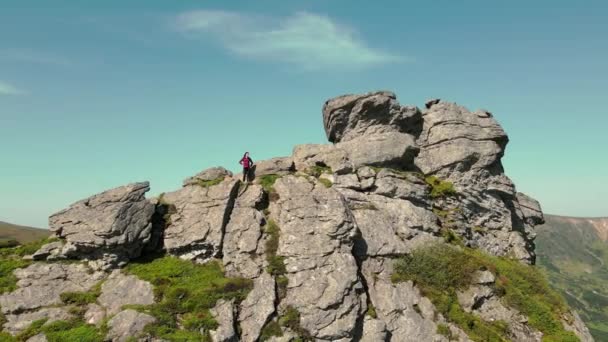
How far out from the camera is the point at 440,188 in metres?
39.4

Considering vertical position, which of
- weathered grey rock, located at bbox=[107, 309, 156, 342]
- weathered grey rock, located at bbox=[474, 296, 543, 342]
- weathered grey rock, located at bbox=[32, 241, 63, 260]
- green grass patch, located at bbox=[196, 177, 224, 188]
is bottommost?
weathered grey rock, located at bbox=[107, 309, 156, 342]

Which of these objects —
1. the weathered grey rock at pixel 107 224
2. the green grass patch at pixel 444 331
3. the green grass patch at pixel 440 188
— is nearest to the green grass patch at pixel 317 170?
the green grass patch at pixel 440 188

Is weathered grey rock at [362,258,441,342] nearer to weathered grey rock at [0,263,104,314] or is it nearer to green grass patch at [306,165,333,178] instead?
green grass patch at [306,165,333,178]

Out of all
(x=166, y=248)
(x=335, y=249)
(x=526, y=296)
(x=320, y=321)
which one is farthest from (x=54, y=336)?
(x=526, y=296)

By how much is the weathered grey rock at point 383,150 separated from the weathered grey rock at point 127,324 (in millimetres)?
24027

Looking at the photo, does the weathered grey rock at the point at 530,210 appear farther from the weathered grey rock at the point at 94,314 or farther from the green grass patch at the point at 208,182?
the weathered grey rock at the point at 94,314

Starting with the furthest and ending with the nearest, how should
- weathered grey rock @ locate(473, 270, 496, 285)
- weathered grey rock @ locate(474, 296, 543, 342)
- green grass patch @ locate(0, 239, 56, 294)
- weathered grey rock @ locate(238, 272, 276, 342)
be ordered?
weathered grey rock @ locate(473, 270, 496, 285), weathered grey rock @ locate(474, 296, 543, 342), green grass patch @ locate(0, 239, 56, 294), weathered grey rock @ locate(238, 272, 276, 342)

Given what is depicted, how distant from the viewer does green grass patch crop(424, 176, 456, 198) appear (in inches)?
1542

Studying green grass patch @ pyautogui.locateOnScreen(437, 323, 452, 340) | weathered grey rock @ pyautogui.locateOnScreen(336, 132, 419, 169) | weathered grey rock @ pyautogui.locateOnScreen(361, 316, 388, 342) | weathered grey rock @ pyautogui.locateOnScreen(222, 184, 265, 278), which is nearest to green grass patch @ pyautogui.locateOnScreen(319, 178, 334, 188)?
weathered grey rock @ pyautogui.locateOnScreen(336, 132, 419, 169)

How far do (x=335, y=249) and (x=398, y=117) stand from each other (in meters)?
20.3

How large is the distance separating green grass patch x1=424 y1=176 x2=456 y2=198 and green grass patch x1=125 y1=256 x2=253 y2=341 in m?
21.7

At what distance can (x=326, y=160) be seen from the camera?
129 feet

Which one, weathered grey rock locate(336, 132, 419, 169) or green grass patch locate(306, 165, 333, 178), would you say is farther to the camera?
weathered grey rock locate(336, 132, 419, 169)

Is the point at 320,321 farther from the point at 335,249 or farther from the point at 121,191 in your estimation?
the point at 121,191
